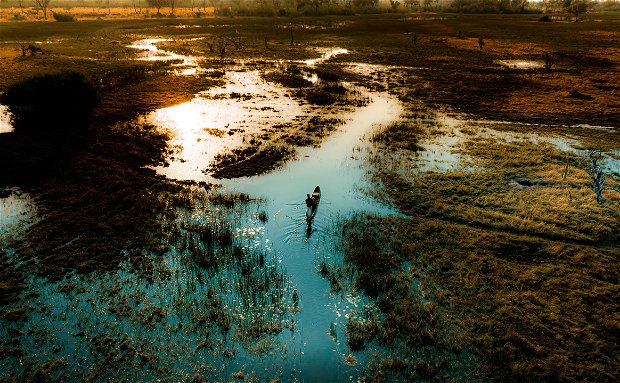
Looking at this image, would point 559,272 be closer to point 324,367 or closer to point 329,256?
point 329,256

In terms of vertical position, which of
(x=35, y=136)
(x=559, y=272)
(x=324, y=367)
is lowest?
(x=324, y=367)

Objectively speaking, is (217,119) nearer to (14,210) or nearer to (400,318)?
(14,210)

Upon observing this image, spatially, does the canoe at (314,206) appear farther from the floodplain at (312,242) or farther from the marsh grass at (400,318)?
the marsh grass at (400,318)

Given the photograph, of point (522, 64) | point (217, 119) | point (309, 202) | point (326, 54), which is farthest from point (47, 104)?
point (522, 64)

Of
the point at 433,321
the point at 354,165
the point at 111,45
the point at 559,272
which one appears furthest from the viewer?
the point at 111,45

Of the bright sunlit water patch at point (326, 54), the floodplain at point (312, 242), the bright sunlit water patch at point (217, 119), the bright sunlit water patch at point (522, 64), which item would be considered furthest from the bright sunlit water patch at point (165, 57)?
the bright sunlit water patch at point (522, 64)

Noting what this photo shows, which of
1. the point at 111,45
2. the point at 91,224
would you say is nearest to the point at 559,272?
the point at 91,224
